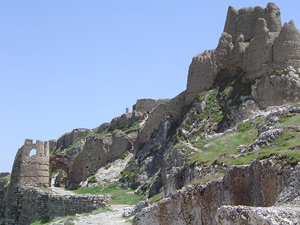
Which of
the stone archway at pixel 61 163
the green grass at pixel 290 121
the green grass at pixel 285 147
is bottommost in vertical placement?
the green grass at pixel 285 147

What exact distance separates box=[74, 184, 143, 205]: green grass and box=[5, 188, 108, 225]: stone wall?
84.1 inches

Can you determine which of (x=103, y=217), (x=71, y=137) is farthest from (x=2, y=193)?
(x=71, y=137)

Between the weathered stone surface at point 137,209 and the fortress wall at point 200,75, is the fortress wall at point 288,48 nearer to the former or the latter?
A: the fortress wall at point 200,75

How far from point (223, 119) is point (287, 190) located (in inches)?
941

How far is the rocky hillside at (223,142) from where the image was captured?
43.1ft

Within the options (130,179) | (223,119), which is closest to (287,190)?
(223,119)

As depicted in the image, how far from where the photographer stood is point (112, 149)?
43500mm

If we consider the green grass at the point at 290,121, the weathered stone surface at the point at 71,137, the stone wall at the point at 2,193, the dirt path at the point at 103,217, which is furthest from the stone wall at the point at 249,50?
the weathered stone surface at the point at 71,137

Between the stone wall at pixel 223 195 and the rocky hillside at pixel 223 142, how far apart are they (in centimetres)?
3

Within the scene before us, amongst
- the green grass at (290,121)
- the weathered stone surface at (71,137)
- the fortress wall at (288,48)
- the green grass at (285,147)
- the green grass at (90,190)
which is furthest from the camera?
the weathered stone surface at (71,137)

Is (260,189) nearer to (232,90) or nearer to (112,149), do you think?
Answer: (232,90)

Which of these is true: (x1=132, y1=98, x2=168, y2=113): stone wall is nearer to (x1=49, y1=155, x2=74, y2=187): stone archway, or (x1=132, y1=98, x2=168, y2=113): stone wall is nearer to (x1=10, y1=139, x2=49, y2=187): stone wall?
(x1=49, y1=155, x2=74, y2=187): stone archway

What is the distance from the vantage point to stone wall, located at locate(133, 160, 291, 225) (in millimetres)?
12484

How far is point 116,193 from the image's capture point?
3553cm
